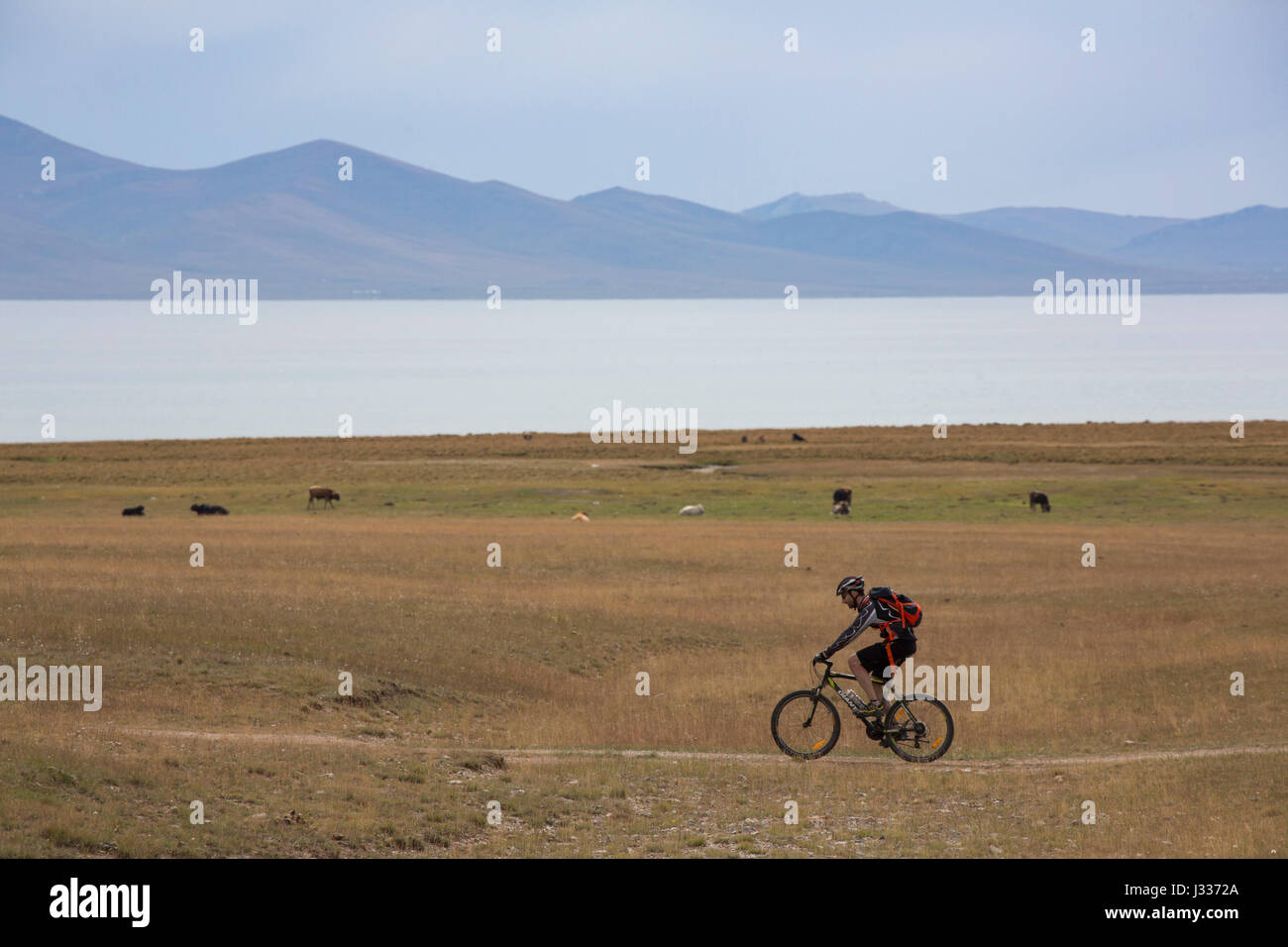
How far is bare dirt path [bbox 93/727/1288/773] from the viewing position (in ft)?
61.9

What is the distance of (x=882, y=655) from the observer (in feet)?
57.8

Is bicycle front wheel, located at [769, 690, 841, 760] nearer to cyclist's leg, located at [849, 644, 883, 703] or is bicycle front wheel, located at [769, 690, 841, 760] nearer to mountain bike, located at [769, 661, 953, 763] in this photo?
mountain bike, located at [769, 661, 953, 763]

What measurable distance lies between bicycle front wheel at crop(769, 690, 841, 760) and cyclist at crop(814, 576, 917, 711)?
41.7 inches

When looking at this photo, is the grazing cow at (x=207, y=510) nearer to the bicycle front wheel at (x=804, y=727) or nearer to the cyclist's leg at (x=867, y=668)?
the bicycle front wheel at (x=804, y=727)

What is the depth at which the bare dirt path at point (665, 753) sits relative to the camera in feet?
61.9

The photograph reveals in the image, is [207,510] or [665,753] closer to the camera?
[665,753]

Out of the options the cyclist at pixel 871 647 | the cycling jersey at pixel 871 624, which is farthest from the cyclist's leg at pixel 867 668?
the cycling jersey at pixel 871 624

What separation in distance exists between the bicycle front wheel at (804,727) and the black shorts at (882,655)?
1.15 m

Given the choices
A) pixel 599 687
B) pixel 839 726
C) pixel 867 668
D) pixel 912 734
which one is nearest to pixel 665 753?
pixel 839 726

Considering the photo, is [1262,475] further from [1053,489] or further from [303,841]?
[303,841]

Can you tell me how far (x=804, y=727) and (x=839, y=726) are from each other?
63cm

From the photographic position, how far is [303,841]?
45.4ft

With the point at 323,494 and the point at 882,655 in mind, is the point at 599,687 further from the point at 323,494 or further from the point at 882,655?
the point at 323,494

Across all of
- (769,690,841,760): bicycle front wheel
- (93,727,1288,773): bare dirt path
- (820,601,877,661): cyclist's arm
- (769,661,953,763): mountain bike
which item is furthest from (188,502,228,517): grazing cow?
(820,601,877,661): cyclist's arm
